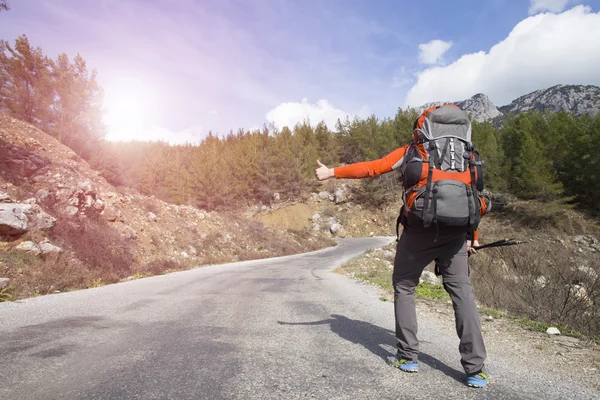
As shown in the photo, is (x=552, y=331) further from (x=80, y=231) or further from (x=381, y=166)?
(x=80, y=231)

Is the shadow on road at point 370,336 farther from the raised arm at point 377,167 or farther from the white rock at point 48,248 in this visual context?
the white rock at point 48,248

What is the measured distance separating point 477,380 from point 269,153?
4869cm

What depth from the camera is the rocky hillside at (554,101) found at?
138488 mm

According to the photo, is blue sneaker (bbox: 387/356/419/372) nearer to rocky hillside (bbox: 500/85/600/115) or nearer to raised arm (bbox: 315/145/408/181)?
raised arm (bbox: 315/145/408/181)

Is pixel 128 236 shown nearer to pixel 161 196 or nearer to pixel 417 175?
pixel 417 175

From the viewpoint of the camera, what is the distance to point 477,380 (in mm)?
2297

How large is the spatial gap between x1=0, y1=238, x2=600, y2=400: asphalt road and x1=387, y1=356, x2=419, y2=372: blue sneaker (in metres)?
0.06

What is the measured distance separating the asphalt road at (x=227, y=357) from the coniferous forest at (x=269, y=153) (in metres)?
23.1

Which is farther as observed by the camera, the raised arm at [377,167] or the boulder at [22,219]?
the boulder at [22,219]

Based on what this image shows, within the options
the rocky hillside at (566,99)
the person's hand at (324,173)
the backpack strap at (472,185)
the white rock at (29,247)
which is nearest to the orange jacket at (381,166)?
the person's hand at (324,173)

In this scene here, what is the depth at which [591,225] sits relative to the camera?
3138cm

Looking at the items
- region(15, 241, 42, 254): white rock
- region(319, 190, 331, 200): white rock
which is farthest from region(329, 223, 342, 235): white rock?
region(15, 241, 42, 254): white rock

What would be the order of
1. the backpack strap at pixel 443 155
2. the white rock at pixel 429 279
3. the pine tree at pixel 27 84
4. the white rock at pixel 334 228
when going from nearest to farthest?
the backpack strap at pixel 443 155 → the white rock at pixel 429 279 → the pine tree at pixel 27 84 → the white rock at pixel 334 228

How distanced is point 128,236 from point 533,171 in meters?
37.6
